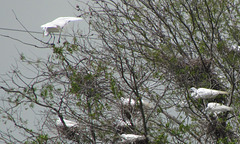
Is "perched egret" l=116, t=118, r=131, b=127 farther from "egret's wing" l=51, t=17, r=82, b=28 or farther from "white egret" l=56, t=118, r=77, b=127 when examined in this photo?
"egret's wing" l=51, t=17, r=82, b=28

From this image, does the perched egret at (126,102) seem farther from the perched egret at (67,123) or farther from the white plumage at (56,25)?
the white plumage at (56,25)

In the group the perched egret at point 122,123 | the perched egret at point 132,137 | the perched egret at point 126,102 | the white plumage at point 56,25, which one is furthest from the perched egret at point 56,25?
the perched egret at point 132,137

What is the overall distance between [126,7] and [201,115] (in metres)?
2.03

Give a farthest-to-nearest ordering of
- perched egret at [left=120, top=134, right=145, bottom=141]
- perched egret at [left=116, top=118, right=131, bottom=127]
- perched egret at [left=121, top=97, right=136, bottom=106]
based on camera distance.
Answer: perched egret at [left=121, top=97, right=136, bottom=106]
perched egret at [left=116, top=118, right=131, bottom=127]
perched egret at [left=120, top=134, right=145, bottom=141]

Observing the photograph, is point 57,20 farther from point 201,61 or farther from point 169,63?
point 201,61

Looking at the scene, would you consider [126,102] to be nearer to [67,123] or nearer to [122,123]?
→ [122,123]

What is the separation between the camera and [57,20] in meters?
5.55

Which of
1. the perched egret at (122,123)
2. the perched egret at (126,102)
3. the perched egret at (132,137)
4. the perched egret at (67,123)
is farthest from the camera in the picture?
the perched egret at (67,123)

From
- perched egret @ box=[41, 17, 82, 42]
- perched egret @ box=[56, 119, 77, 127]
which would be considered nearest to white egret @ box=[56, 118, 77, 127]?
perched egret @ box=[56, 119, 77, 127]

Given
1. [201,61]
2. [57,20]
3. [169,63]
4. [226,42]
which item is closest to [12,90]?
[57,20]

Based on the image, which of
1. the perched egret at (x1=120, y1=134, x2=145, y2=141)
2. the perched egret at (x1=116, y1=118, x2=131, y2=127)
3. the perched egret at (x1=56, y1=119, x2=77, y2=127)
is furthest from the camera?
the perched egret at (x1=56, y1=119, x2=77, y2=127)

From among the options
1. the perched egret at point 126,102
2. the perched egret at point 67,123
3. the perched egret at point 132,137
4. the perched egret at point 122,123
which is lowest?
the perched egret at point 132,137

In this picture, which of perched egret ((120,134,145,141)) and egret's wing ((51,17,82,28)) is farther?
egret's wing ((51,17,82,28))

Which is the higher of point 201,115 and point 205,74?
point 205,74
